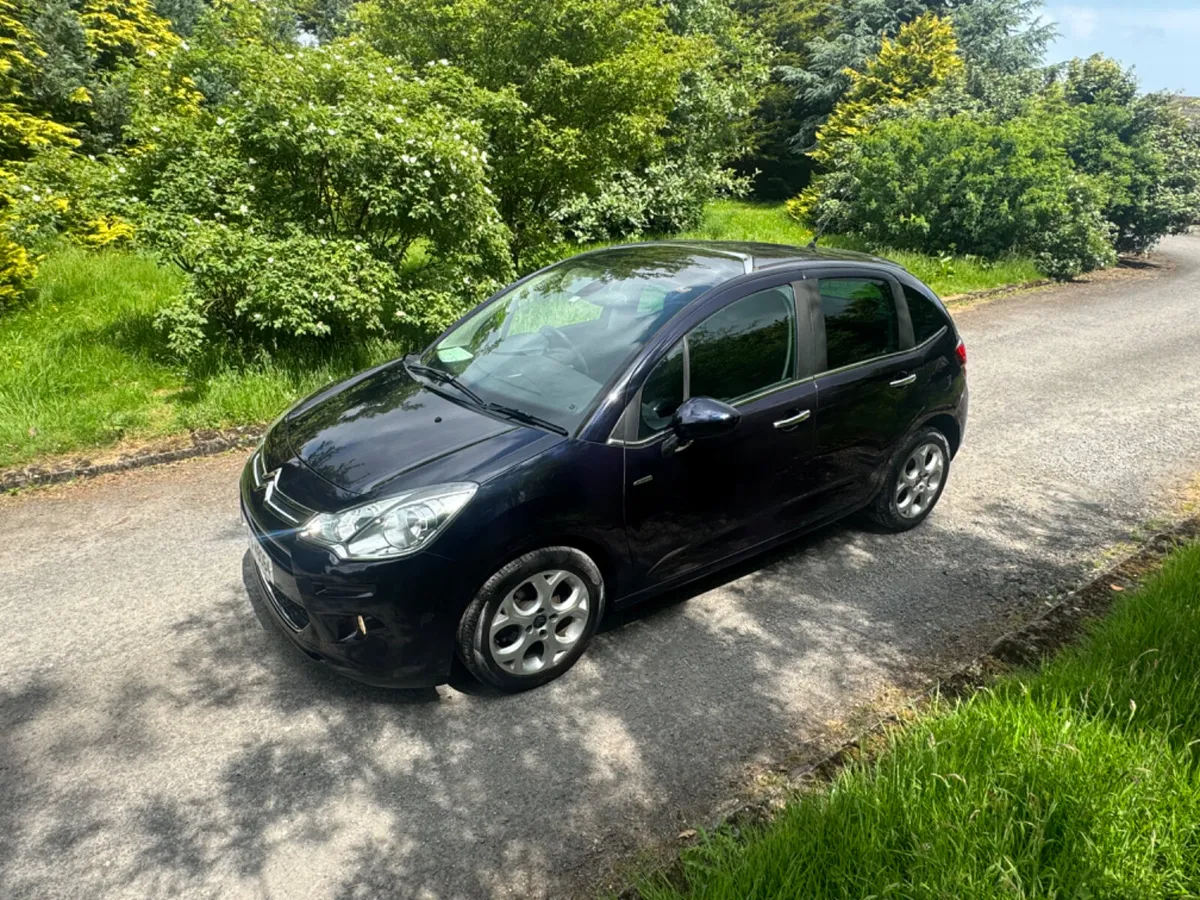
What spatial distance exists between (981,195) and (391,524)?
13795 millimetres

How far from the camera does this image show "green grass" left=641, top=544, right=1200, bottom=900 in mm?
2287

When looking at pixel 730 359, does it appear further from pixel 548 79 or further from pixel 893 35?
pixel 893 35

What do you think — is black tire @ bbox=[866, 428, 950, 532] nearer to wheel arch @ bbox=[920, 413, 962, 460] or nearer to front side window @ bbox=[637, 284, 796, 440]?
wheel arch @ bbox=[920, 413, 962, 460]

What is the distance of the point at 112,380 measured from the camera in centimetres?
678

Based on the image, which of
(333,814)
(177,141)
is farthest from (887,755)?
(177,141)

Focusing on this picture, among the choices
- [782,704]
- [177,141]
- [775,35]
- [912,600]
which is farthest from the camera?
[775,35]

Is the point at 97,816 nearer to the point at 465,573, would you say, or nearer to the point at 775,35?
the point at 465,573

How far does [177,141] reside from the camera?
704 cm

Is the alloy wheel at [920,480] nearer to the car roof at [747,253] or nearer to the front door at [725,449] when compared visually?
the front door at [725,449]

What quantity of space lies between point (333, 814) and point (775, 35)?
1249 inches

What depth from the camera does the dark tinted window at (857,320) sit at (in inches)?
171

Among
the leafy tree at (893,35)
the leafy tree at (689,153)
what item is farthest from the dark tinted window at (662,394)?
the leafy tree at (893,35)

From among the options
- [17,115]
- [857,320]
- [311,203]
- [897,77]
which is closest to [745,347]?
[857,320]

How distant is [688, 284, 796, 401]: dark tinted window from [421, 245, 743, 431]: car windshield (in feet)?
0.64
